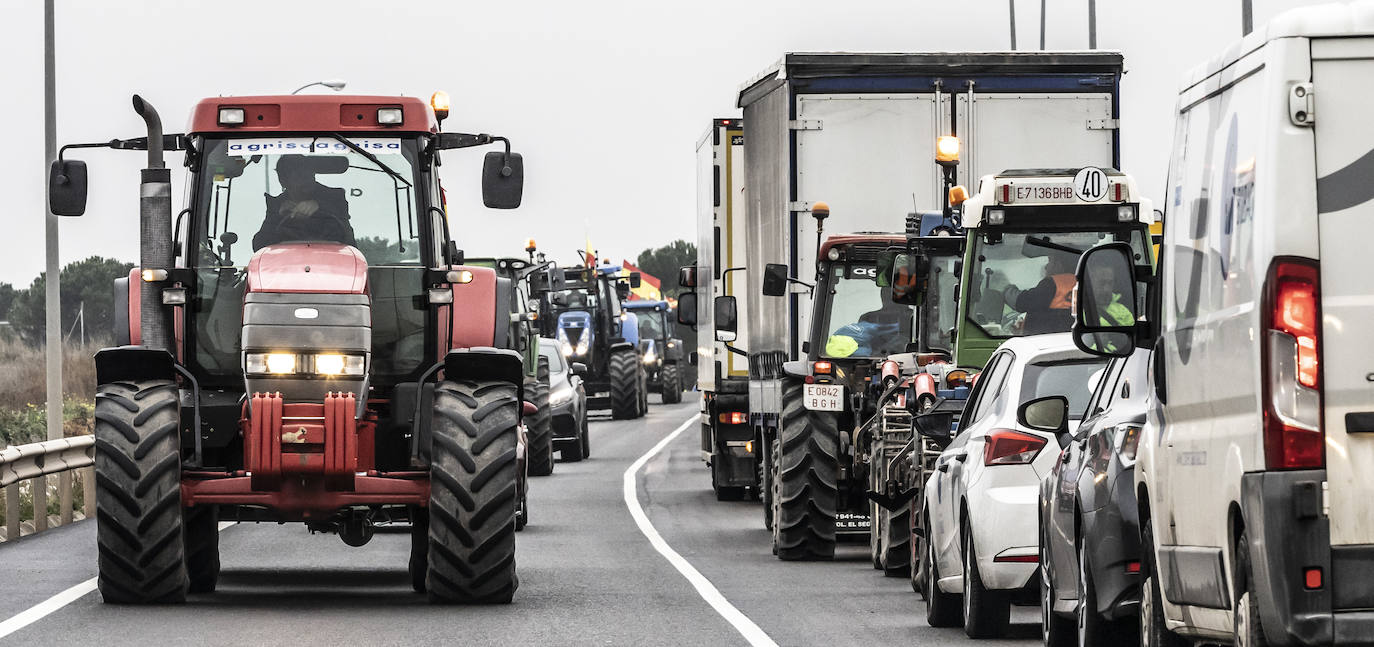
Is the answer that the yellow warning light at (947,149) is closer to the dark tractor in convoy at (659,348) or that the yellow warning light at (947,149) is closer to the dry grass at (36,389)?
the dry grass at (36,389)

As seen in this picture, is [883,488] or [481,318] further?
[883,488]

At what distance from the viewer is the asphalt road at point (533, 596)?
13438mm

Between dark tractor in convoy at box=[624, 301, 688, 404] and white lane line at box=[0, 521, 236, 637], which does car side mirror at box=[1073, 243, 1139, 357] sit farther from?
dark tractor in convoy at box=[624, 301, 688, 404]

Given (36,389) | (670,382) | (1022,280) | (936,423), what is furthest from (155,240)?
(670,382)

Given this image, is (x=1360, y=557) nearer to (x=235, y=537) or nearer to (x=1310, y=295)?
(x=1310, y=295)

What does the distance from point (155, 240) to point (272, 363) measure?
1.23 m

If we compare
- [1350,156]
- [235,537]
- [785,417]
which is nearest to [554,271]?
[235,537]

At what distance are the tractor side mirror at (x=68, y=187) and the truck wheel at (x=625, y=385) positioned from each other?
39275 mm

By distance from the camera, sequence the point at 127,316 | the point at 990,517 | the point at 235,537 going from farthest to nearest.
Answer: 1. the point at 235,537
2. the point at 127,316
3. the point at 990,517

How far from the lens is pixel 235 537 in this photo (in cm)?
2239

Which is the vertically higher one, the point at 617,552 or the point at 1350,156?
the point at 1350,156

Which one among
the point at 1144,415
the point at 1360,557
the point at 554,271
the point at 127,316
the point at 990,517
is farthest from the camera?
the point at 554,271

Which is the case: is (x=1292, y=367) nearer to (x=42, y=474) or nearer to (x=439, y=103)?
(x=439, y=103)

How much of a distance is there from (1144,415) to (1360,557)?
2.71 metres
